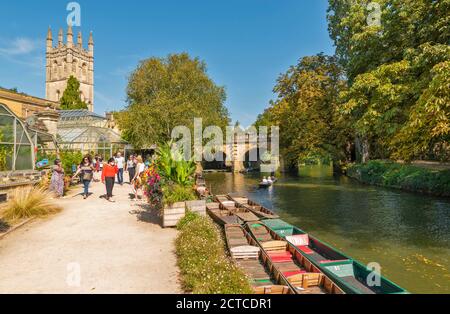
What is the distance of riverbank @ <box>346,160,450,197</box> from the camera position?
2200 centimetres

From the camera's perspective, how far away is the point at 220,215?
13.6 meters

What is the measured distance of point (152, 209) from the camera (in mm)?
13062

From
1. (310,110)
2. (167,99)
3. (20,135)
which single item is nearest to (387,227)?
(20,135)

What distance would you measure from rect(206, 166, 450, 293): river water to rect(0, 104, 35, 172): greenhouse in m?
14.0

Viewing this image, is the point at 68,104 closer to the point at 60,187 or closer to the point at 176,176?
the point at 60,187

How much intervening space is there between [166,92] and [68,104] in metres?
34.8

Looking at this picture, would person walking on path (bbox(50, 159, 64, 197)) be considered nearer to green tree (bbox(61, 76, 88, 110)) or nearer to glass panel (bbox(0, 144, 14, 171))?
glass panel (bbox(0, 144, 14, 171))

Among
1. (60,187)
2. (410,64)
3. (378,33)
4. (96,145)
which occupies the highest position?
(378,33)

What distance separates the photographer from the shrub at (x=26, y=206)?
426 inches

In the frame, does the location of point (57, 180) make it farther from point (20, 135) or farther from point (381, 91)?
point (381, 91)

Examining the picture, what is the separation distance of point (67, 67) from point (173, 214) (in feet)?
314

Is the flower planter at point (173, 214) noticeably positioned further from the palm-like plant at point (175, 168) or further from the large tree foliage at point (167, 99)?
the large tree foliage at point (167, 99)
